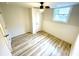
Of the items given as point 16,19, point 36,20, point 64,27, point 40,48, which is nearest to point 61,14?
point 64,27

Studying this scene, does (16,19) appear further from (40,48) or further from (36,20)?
(40,48)

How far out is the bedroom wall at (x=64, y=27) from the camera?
118 inches

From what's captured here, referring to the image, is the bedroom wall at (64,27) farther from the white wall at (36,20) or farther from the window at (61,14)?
the white wall at (36,20)

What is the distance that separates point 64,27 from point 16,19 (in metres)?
2.90

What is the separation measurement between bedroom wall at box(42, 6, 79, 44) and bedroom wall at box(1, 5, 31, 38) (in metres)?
1.29

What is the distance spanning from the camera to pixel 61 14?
372 centimetres

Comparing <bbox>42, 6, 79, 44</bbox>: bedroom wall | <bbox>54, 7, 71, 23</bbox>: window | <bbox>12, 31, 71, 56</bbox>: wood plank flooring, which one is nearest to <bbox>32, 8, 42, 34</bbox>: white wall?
<bbox>42, 6, 79, 44</bbox>: bedroom wall

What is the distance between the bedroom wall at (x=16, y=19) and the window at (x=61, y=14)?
6.09 ft

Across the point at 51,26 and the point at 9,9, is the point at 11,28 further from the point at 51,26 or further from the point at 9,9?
the point at 51,26

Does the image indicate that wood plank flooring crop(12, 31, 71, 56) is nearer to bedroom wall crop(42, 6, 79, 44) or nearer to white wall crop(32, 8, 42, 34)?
bedroom wall crop(42, 6, 79, 44)

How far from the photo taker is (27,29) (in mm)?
4766

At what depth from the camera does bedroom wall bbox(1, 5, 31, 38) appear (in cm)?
354

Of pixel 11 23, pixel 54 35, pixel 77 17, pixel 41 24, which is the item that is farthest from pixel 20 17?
pixel 77 17

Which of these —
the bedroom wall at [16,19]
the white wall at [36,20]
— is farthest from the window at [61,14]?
the bedroom wall at [16,19]
